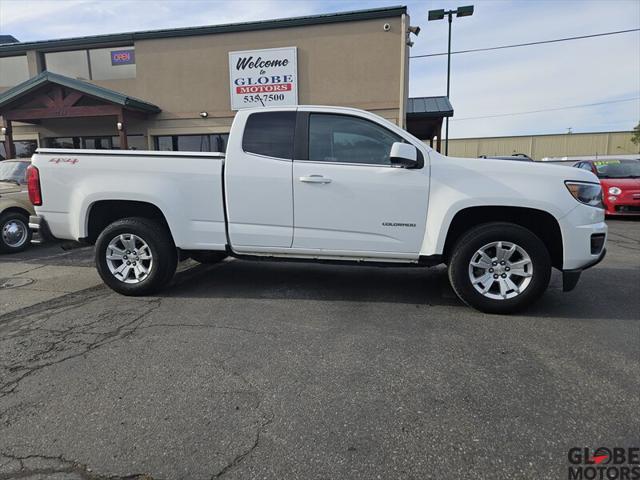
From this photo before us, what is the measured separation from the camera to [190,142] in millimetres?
16891

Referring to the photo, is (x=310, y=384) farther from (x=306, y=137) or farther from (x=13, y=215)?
(x=13, y=215)

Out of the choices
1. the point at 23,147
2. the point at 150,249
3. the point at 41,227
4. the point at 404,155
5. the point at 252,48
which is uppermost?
the point at 252,48

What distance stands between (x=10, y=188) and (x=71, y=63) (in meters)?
12.5

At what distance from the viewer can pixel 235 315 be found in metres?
4.21

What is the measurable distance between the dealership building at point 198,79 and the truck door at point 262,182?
11.0m

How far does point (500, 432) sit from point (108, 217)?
4.65 meters

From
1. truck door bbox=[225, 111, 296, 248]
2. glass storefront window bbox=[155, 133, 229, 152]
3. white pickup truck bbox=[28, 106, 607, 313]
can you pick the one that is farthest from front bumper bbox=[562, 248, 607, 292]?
glass storefront window bbox=[155, 133, 229, 152]

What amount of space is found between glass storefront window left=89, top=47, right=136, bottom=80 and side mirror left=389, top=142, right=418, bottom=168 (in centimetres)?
1599

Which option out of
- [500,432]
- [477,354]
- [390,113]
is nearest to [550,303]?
[477,354]

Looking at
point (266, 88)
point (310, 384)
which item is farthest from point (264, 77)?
point (310, 384)

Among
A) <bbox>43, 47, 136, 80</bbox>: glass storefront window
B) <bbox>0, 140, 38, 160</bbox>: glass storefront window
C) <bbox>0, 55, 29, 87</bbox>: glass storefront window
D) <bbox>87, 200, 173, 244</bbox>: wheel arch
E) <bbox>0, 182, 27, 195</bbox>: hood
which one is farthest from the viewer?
<bbox>0, 140, 38, 160</bbox>: glass storefront window

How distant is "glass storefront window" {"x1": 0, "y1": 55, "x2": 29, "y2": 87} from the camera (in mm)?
18000

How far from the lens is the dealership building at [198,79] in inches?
576

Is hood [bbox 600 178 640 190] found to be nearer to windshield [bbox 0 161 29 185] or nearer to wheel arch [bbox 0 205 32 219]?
wheel arch [bbox 0 205 32 219]
